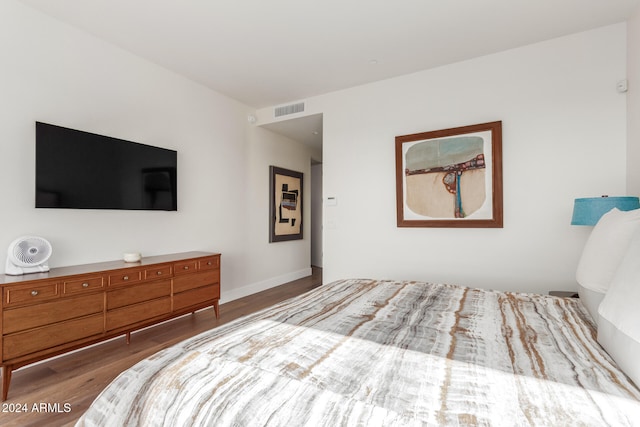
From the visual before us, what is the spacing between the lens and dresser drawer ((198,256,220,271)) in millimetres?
3277

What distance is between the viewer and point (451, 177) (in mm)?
3209

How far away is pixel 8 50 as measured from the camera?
90.7 inches

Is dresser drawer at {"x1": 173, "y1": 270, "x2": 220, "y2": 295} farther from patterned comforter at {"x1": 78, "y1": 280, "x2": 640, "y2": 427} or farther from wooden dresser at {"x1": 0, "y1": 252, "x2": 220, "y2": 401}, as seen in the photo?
patterned comforter at {"x1": 78, "y1": 280, "x2": 640, "y2": 427}

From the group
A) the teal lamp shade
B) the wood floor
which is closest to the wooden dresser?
the wood floor

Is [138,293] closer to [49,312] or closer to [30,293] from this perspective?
[49,312]

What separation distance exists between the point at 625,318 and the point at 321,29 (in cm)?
279

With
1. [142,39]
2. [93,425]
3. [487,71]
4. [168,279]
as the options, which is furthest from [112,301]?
[487,71]

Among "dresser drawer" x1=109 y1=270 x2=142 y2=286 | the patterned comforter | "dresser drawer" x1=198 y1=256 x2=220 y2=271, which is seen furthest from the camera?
"dresser drawer" x1=198 y1=256 x2=220 y2=271

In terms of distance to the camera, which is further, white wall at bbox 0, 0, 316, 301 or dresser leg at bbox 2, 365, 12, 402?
white wall at bbox 0, 0, 316, 301

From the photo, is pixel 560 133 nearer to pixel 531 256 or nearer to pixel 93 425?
pixel 531 256

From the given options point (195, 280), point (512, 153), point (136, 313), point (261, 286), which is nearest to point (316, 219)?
point (261, 286)

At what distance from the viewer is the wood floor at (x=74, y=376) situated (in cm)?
179

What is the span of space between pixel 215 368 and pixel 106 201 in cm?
252

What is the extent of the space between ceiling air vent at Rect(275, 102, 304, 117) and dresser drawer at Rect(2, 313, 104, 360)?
3.25m
